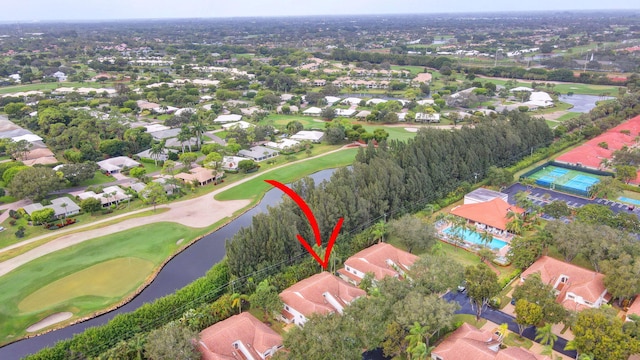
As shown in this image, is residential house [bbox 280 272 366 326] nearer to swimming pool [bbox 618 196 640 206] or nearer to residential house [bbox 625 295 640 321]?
residential house [bbox 625 295 640 321]

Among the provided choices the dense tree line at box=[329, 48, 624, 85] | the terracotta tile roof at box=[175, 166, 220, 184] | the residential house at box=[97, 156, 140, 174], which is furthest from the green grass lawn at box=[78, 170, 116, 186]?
the dense tree line at box=[329, 48, 624, 85]

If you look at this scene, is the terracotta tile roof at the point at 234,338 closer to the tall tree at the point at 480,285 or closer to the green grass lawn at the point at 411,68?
the tall tree at the point at 480,285

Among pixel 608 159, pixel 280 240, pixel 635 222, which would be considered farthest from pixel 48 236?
pixel 608 159

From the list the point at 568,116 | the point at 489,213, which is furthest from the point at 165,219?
the point at 568,116

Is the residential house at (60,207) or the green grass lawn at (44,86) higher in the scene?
the green grass lawn at (44,86)

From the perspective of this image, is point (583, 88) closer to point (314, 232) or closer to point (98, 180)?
point (314, 232)

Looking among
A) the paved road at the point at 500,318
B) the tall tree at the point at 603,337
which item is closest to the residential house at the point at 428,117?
the paved road at the point at 500,318
